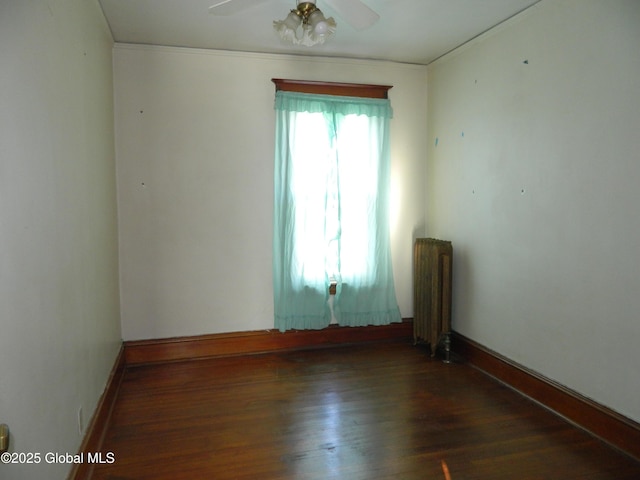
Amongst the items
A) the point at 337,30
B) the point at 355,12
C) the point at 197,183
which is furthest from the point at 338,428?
the point at 337,30

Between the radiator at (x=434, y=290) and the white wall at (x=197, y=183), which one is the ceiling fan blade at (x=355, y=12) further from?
the radiator at (x=434, y=290)

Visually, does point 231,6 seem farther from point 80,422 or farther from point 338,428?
point 338,428

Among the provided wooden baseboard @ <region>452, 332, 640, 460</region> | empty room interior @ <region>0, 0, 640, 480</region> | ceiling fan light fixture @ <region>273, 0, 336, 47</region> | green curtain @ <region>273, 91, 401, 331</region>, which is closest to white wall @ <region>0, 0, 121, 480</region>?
empty room interior @ <region>0, 0, 640, 480</region>

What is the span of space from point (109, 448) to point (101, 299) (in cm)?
83

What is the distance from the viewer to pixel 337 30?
3.04 metres

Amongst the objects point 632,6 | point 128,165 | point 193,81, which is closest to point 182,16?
point 193,81

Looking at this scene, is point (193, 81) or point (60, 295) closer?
point (60, 295)

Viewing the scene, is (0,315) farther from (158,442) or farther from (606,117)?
(606,117)

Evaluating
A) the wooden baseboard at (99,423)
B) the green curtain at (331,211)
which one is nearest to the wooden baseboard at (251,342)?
the green curtain at (331,211)

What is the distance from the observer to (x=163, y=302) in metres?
3.42

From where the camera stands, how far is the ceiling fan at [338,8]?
6.83 ft

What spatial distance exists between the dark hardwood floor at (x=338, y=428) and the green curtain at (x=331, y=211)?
1.83 feet

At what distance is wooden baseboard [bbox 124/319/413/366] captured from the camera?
338cm

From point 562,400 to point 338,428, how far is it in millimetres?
1344
